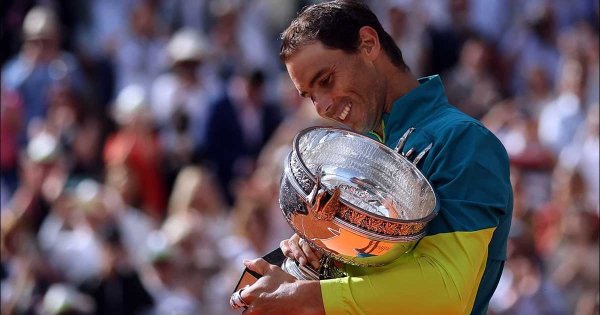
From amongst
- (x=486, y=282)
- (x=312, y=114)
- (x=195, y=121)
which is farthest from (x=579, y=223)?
(x=486, y=282)

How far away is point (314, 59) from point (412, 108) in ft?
0.95

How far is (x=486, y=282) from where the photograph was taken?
3.40 meters

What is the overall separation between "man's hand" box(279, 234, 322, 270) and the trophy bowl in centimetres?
12

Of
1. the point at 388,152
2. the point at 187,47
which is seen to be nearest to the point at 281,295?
the point at 388,152

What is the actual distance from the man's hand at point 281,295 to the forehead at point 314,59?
0.49 m

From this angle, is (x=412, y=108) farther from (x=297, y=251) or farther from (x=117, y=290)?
(x=117, y=290)

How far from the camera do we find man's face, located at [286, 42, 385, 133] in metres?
3.36

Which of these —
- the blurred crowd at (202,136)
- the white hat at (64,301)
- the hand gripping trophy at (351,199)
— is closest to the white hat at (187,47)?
the blurred crowd at (202,136)

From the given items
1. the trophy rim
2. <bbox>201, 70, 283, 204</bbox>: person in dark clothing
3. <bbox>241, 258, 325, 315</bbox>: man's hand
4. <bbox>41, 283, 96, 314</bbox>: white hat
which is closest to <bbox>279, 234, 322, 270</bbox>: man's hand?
<bbox>241, 258, 325, 315</bbox>: man's hand

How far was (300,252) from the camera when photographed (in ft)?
11.0

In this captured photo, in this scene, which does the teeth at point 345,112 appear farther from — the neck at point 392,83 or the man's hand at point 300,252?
the man's hand at point 300,252

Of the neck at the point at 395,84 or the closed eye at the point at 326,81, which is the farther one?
the neck at the point at 395,84

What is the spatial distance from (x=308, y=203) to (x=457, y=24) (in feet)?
29.6

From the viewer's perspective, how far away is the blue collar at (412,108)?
344cm
